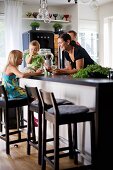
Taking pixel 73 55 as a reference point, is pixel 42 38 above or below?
above

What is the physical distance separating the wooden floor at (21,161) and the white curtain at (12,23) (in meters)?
3.31

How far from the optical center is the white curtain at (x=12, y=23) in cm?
644

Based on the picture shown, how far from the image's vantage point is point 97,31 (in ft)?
23.9

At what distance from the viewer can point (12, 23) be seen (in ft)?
21.2

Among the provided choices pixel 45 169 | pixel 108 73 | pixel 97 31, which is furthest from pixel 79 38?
pixel 45 169

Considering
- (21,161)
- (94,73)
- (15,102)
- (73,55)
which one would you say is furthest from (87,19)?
(21,161)

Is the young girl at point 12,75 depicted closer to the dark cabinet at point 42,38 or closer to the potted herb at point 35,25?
the dark cabinet at point 42,38

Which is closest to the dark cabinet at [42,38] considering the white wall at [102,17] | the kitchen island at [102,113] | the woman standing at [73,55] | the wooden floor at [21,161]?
the white wall at [102,17]

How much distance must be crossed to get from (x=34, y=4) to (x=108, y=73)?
14.5 feet

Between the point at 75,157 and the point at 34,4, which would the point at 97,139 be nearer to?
the point at 75,157

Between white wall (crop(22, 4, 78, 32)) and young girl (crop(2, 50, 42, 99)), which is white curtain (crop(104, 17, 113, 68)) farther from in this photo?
young girl (crop(2, 50, 42, 99))

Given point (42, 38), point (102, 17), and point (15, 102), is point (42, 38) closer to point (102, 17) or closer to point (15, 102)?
point (102, 17)

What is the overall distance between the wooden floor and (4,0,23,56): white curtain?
3309 millimetres

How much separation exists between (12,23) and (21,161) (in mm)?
4015
